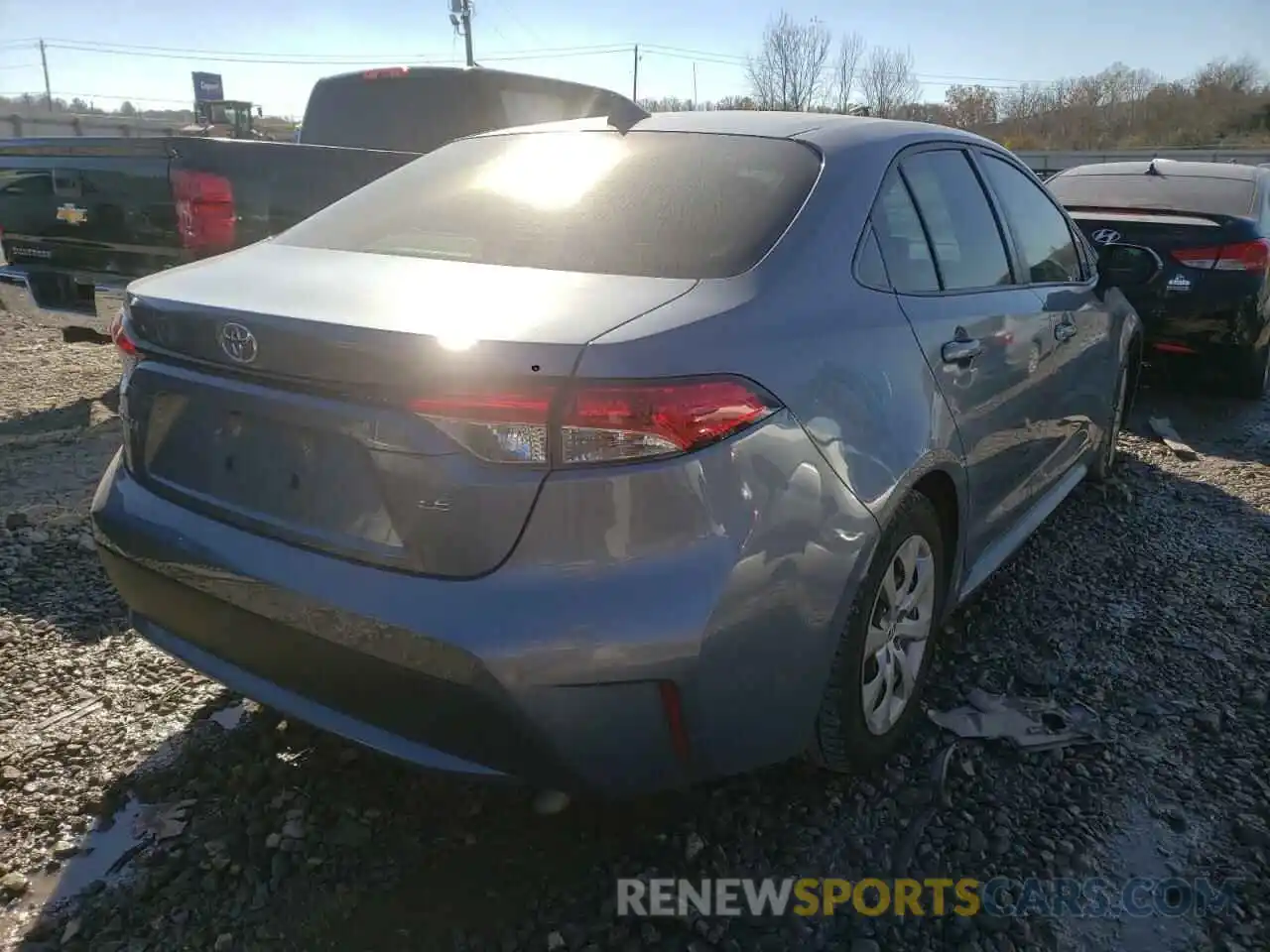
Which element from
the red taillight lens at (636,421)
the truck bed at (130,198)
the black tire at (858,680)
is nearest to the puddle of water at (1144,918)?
the black tire at (858,680)

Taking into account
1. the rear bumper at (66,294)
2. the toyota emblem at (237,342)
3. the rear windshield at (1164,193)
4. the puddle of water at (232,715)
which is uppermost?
the rear windshield at (1164,193)

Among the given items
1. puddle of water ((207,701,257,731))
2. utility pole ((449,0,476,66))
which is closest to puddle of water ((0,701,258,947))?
puddle of water ((207,701,257,731))

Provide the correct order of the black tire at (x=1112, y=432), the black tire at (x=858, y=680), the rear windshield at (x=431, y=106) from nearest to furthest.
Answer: the black tire at (x=858, y=680), the black tire at (x=1112, y=432), the rear windshield at (x=431, y=106)

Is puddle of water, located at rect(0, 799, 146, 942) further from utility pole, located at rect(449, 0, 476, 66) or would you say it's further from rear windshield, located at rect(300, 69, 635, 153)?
utility pole, located at rect(449, 0, 476, 66)

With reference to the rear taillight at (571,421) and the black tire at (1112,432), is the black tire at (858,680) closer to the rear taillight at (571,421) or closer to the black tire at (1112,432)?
the rear taillight at (571,421)

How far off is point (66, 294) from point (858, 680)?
5138mm

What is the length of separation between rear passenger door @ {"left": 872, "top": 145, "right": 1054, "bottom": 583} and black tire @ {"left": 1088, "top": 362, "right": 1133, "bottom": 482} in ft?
4.33

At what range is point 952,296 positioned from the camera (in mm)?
2641

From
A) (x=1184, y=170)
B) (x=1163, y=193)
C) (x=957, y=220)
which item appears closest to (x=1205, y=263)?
(x=1163, y=193)

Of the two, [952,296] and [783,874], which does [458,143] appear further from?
[783,874]

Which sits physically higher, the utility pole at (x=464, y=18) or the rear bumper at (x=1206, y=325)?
the utility pole at (x=464, y=18)

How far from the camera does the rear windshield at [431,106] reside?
687 cm

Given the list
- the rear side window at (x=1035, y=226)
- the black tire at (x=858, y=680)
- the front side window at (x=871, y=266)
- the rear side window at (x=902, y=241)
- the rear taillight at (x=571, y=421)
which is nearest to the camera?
the rear taillight at (x=571, y=421)

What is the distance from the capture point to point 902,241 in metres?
2.53
